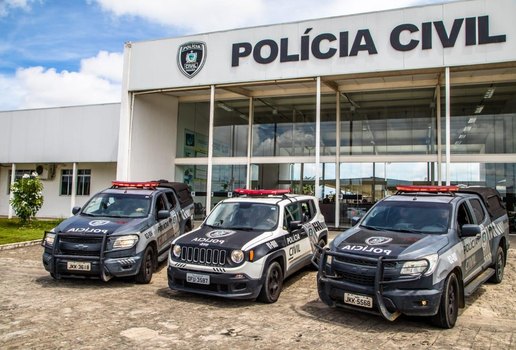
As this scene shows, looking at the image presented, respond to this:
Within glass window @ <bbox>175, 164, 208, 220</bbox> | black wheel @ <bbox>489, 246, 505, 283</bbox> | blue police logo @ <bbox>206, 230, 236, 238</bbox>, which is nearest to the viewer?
blue police logo @ <bbox>206, 230, 236, 238</bbox>

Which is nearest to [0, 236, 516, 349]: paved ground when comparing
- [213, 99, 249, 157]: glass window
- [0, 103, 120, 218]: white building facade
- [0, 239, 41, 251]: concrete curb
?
[0, 239, 41, 251]: concrete curb

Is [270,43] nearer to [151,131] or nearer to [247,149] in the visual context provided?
[247,149]

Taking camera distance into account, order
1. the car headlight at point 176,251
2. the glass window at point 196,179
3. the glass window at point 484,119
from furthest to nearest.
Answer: the glass window at point 196,179
the glass window at point 484,119
the car headlight at point 176,251

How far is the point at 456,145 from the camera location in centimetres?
1602

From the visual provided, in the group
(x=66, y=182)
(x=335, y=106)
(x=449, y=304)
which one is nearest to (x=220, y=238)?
(x=449, y=304)

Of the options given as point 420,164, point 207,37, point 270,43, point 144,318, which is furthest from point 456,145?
point 144,318

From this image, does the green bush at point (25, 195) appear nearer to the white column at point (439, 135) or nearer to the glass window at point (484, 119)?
the white column at point (439, 135)

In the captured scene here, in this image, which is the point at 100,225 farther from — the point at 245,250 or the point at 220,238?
the point at 245,250

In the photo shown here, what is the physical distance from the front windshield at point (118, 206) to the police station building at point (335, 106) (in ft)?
24.3

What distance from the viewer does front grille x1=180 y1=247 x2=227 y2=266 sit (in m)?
6.62

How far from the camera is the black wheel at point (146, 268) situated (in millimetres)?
8023

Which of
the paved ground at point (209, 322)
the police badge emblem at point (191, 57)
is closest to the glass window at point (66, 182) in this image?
the police badge emblem at point (191, 57)

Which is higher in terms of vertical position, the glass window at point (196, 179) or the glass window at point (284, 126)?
the glass window at point (284, 126)

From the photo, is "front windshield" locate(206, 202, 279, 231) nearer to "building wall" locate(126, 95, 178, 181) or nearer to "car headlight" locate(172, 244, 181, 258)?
"car headlight" locate(172, 244, 181, 258)
